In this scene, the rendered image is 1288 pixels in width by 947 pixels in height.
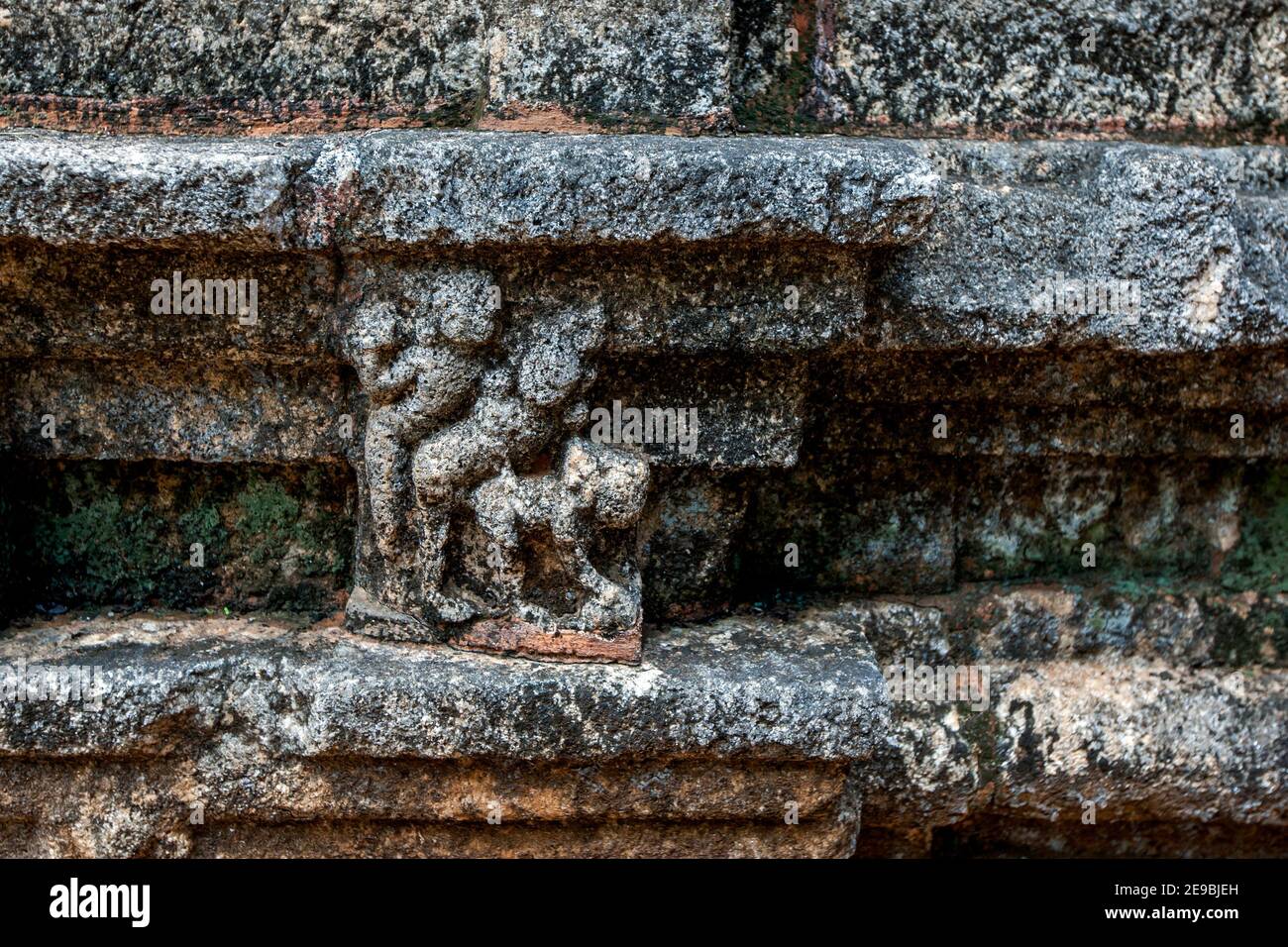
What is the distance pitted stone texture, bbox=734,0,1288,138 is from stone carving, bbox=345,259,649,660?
24.7 inches

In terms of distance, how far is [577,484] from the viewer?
201 centimetres

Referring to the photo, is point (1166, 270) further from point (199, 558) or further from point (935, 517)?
point (199, 558)

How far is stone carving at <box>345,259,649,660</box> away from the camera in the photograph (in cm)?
195

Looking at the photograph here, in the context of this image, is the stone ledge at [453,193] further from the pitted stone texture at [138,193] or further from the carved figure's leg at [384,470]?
the carved figure's leg at [384,470]

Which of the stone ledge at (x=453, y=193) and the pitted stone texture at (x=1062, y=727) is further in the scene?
the pitted stone texture at (x=1062, y=727)

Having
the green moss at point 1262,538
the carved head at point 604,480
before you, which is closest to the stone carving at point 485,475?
the carved head at point 604,480

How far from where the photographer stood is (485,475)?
203 centimetres

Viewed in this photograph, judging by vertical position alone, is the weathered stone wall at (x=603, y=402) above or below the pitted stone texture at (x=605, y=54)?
below

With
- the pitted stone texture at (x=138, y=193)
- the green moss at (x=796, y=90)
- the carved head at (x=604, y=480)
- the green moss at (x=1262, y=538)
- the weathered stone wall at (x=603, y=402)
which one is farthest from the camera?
the green moss at (x=1262, y=538)

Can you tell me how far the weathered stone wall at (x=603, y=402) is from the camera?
191 centimetres

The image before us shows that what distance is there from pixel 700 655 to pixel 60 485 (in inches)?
48.6

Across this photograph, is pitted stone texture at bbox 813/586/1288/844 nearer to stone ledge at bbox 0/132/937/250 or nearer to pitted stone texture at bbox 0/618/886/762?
pitted stone texture at bbox 0/618/886/762

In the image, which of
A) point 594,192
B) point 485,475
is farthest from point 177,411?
point 594,192

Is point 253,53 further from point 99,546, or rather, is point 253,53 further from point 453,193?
point 99,546
